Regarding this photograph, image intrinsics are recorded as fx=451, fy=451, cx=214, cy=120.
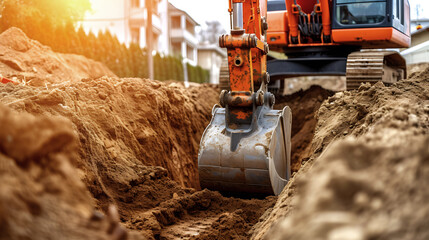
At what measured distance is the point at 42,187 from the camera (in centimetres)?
177

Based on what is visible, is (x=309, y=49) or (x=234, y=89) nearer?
(x=234, y=89)

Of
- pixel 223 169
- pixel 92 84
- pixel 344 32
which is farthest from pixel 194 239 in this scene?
Result: pixel 344 32

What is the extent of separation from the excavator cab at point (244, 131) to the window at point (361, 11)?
3.44 m

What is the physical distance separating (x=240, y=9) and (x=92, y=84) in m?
2.65

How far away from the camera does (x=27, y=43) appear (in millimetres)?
10523

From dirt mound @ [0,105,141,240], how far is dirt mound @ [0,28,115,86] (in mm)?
6958

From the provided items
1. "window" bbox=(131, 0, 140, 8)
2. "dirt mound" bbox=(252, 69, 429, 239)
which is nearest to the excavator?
"dirt mound" bbox=(252, 69, 429, 239)

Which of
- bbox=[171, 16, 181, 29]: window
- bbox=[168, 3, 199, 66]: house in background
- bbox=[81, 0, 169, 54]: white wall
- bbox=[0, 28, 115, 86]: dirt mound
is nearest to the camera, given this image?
bbox=[0, 28, 115, 86]: dirt mound

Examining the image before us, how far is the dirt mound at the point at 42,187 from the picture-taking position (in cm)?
164

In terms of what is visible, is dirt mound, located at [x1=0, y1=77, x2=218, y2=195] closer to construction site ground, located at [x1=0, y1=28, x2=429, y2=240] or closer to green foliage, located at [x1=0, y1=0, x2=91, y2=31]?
construction site ground, located at [x1=0, y1=28, x2=429, y2=240]

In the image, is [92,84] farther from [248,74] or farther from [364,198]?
[364,198]

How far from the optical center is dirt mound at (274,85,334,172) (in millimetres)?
8500

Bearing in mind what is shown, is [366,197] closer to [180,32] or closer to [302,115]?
[302,115]

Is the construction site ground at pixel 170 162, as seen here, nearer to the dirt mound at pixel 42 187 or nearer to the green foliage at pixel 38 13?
the dirt mound at pixel 42 187
